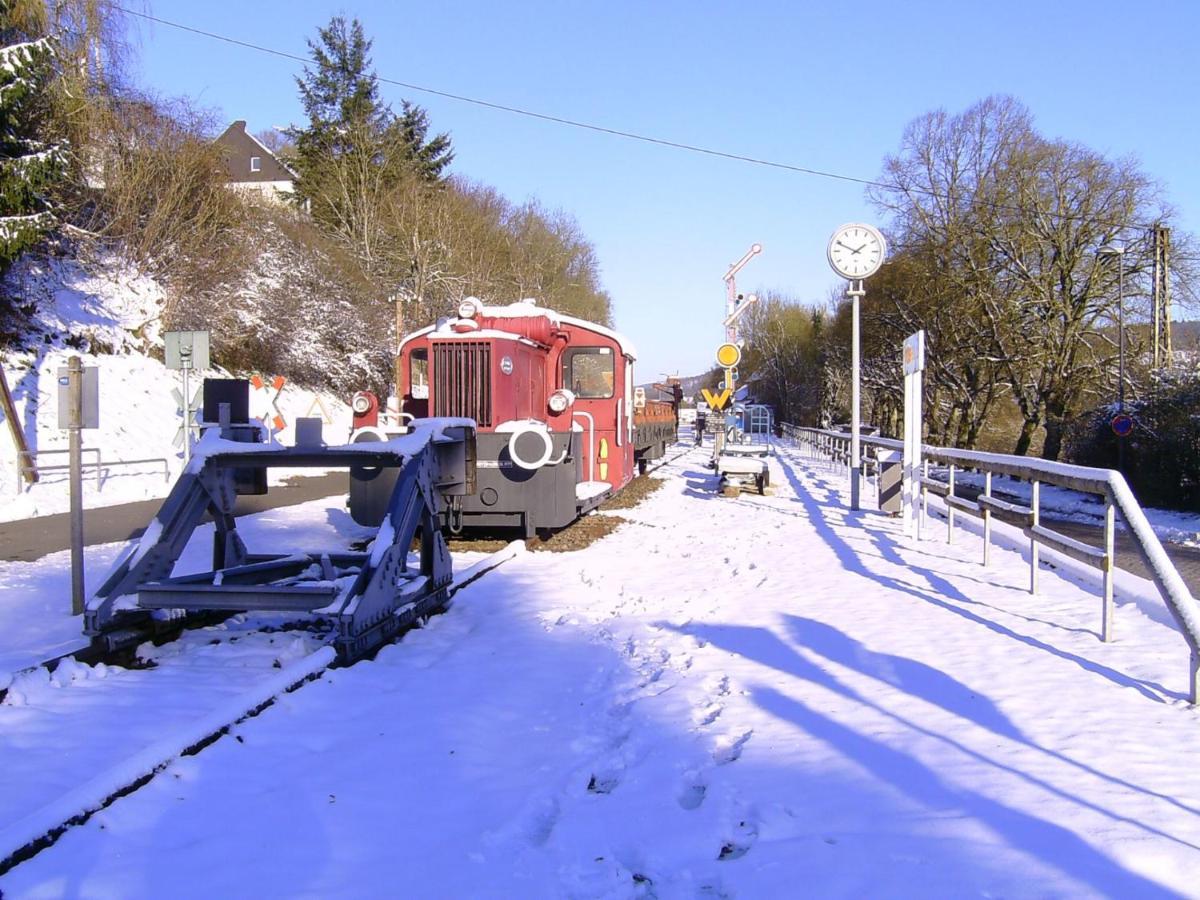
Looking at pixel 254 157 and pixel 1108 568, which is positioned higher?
pixel 254 157

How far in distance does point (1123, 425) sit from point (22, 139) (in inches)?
1157

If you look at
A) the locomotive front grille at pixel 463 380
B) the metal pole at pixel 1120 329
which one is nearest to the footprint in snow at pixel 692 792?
the locomotive front grille at pixel 463 380

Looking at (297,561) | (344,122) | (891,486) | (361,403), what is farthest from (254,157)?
(297,561)

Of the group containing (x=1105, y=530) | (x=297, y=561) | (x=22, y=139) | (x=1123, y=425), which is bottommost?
(x=297, y=561)

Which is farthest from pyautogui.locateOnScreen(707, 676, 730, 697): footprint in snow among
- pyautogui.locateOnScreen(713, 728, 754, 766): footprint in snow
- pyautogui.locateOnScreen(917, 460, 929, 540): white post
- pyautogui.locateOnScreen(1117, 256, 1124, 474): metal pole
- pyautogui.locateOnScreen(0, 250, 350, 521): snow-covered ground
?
pyautogui.locateOnScreen(1117, 256, 1124, 474): metal pole

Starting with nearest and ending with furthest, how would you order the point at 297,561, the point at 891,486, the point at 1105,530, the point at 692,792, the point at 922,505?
the point at 692,792, the point at 1105,530, the point at 297,561, the point at 922,505, the point at 891,486

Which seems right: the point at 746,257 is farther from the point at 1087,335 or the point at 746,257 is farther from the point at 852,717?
the point at 852,717

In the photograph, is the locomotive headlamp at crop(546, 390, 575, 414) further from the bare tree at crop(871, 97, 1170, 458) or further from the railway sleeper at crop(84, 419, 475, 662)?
the bare tree at crop(871, 97, 1170, 458)

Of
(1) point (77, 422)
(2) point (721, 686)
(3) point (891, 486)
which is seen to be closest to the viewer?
(2) point (721, 686)

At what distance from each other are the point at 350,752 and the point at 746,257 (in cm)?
3674

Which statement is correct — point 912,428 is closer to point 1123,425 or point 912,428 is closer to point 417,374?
point 417,374

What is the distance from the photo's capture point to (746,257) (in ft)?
126

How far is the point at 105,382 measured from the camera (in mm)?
22828

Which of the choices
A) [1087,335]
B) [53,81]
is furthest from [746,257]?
[53,81]
